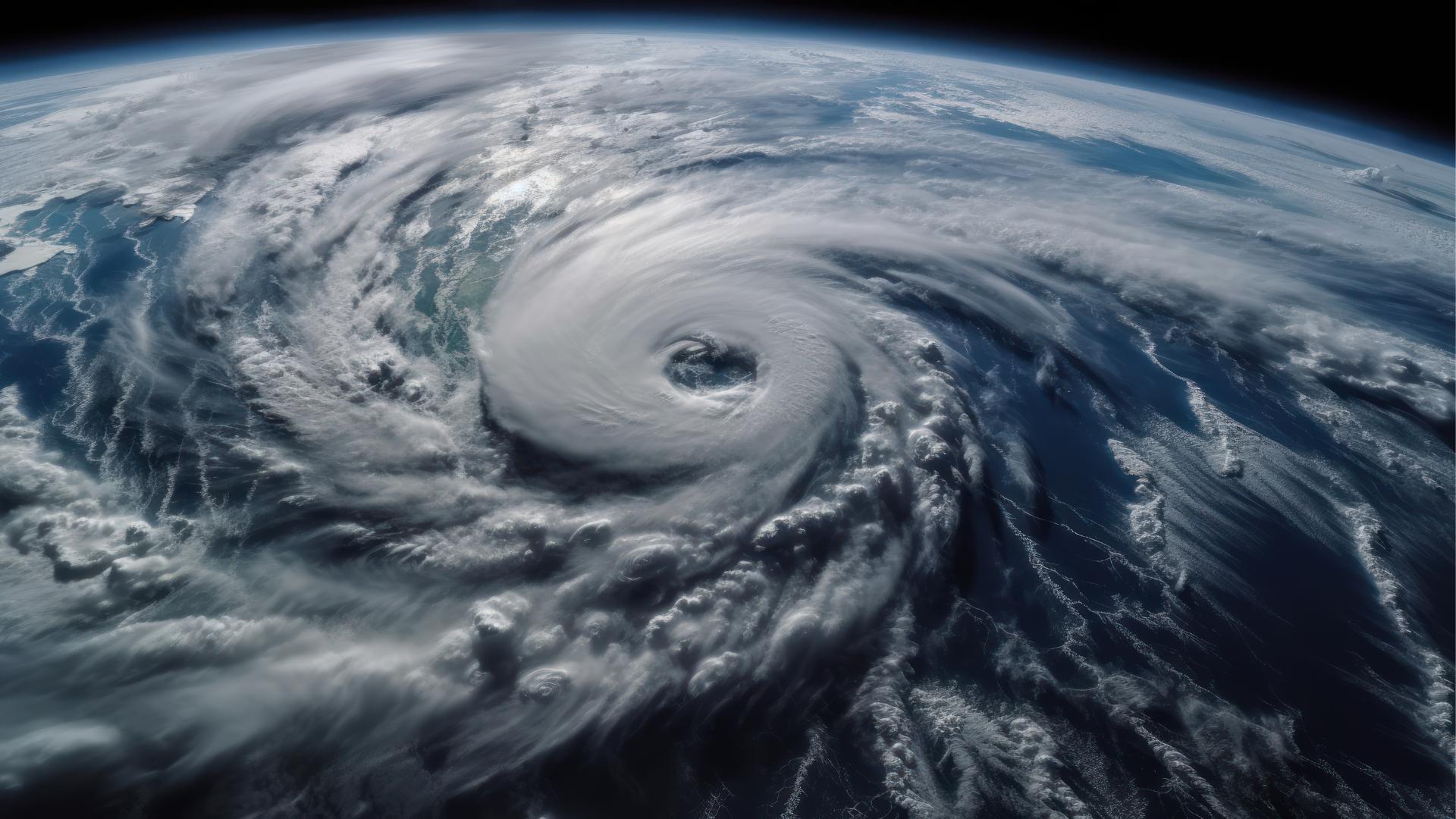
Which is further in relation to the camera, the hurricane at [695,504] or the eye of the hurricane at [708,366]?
the eye of the hurricane at [708,366]

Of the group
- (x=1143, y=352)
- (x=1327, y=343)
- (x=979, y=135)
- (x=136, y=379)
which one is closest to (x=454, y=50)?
(x=979, y=135)

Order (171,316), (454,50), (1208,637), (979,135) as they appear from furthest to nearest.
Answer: (454,50), (979,135), (171,316), (1208,637)

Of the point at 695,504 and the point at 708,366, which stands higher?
the point at 708,366

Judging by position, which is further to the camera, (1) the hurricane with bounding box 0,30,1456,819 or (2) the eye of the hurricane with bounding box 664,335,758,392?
(2) the eye of the hurricane with bounding box 664,335,758,392

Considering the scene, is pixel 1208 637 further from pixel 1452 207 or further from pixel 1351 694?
pixel 1452 207

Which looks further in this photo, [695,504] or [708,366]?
[708,366]
